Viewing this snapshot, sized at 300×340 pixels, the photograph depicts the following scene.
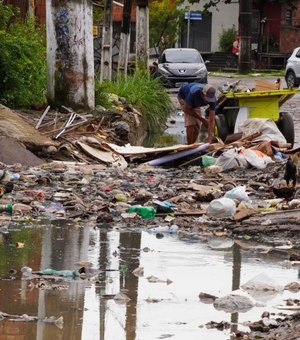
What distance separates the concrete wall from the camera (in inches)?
2687

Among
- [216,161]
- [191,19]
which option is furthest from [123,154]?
[191,19]

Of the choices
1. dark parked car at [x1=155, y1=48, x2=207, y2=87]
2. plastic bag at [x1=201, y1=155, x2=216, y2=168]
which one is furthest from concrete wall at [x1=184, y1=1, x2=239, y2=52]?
plastic bag at [x1=201, y1=155, x2=216, y2=168]

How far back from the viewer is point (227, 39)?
65.7 m

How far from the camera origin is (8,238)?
1018 centimetres

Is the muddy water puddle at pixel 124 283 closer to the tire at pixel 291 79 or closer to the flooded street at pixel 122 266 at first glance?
the flooded street at pixel 122 266

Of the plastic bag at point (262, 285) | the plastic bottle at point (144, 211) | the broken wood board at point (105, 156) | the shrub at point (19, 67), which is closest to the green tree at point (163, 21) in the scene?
the shrub at point (19, 67)

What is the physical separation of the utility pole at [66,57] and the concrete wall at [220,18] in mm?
48652

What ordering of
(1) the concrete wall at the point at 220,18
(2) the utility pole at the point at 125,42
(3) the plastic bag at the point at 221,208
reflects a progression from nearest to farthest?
(3) the plastic bag at the point at 221,208 < (2) the utility pole at the point at 125,42 < (1) the concrete wall at the point at 220,18

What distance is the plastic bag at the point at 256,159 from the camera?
16203 millimetres

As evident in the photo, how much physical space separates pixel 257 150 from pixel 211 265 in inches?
315

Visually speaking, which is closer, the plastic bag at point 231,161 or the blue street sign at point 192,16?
the plastic bag at point 231,161

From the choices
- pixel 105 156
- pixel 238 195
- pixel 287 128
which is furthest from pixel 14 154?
pixel 287 128

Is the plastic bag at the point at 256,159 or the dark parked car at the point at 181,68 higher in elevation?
the plastic bag at the point at 256,159

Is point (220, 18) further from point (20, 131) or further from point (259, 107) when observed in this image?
point (20, 131)
